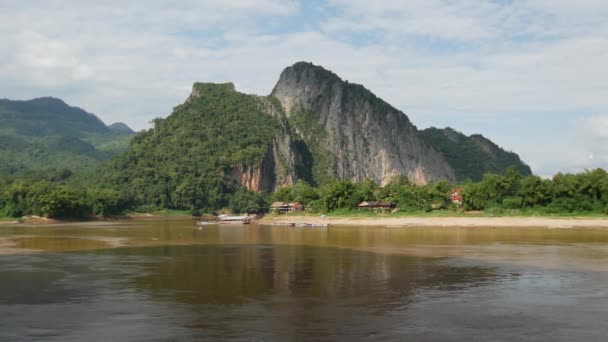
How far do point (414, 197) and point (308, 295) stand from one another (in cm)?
7043

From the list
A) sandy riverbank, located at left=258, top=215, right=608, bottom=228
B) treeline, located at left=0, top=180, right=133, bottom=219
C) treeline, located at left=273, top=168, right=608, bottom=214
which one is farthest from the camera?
treeline, located at left=0, top=180, right=133, bottom=219

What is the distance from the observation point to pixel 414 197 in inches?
3499

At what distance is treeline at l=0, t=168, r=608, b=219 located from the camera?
7394 cm

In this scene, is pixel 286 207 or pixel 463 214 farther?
pixel 286 207

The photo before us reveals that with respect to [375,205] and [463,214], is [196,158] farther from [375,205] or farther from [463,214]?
[463,214]

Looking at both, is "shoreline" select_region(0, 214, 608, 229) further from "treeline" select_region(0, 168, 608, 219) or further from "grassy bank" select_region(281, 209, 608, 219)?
"treeline" select_region(0, 168, 608, 219)

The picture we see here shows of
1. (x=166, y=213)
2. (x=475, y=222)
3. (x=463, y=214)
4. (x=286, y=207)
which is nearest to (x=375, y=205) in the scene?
(x=463, y=214)

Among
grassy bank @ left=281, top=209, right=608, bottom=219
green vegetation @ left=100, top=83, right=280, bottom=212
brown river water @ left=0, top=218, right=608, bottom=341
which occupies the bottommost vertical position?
brown river water @ left=0, top=218, right=608, bottom=341

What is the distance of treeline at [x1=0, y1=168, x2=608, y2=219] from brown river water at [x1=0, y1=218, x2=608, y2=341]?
133 feet

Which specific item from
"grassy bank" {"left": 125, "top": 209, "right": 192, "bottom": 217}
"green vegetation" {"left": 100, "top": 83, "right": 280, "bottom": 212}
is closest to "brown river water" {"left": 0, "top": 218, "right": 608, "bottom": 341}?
"grassy bank" {"left": 125, "top": 209, "right": 192, "bottom": 217}

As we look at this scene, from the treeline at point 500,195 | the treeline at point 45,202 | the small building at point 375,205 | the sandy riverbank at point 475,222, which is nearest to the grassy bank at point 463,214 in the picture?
the treeline at point 500,195

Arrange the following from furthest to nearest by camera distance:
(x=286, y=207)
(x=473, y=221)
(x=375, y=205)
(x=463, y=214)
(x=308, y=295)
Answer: (x=286, y=207)
(x=375, y=205)
(x=463, y=214)
(x=473, y=221)
(x=308, y=295)

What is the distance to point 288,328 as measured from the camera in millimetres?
15547

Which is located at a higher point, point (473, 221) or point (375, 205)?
point (375, 205)
